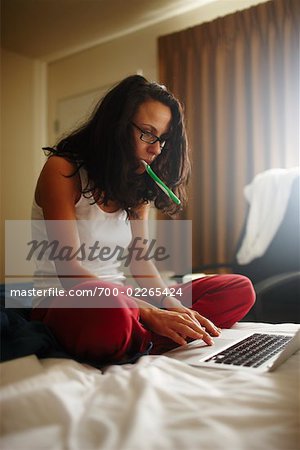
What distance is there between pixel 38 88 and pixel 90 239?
2500mm

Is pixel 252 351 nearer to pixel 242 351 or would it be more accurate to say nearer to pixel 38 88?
pixel 242 351

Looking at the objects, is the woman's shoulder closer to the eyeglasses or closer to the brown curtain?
the eyeglasses

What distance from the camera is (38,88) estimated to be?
3.21 meters

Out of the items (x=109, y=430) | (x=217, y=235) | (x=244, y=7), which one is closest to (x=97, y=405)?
(x=109, y=430)

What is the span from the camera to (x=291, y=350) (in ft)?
2.28

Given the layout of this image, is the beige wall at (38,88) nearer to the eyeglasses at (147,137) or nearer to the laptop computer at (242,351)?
the eyeglasses at (147,137)

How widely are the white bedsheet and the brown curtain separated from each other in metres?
1.79

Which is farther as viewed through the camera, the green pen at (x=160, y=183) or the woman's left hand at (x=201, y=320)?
the green pen at (x=160, y=183)

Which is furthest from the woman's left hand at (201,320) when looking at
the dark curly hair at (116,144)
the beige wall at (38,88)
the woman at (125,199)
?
the beige wall at (38,88)

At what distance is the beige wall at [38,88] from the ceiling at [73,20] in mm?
68

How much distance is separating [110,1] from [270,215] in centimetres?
156

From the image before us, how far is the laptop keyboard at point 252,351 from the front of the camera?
2.28 ft

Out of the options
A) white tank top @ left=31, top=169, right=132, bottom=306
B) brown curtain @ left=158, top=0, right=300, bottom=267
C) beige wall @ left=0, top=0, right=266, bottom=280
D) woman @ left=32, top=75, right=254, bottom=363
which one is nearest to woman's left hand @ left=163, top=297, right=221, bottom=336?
woman @ left=32, top=75, right=254, bottom=363

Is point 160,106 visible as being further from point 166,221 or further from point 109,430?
point 166,221
